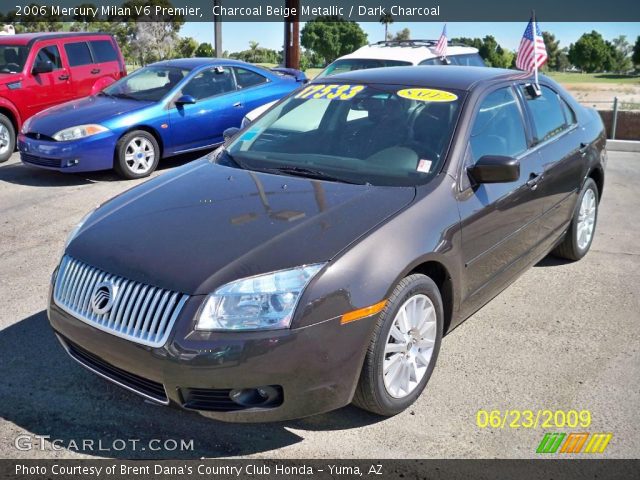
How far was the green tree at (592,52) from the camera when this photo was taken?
317 ft

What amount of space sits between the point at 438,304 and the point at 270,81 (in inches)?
290

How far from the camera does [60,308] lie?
10.7 ft

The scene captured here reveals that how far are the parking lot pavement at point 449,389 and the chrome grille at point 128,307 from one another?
23.1 inches

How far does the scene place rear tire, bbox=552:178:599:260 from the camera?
17.4 feet

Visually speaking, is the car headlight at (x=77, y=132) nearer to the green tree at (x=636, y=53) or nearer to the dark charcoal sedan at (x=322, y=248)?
the dark charcoal sedan at (x=322, y=248)

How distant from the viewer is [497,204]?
12.9ft

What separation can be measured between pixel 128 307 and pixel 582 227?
3.96 metres

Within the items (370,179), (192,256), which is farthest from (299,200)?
(192,256)

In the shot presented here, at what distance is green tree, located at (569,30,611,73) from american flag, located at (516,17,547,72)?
325 ft

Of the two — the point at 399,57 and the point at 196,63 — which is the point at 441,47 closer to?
the point at 399,57

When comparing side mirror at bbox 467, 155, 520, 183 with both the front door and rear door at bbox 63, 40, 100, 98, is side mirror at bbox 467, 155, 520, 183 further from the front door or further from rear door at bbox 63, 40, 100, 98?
rear door at bbox 63, 40, 100, 98

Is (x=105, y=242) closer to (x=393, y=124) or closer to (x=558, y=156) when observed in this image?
(x=393, y=124)

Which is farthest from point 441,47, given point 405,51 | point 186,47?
point 186,47

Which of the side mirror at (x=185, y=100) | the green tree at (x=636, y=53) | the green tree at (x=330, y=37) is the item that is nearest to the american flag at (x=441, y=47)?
the side mirror at (x=185, y=100)
